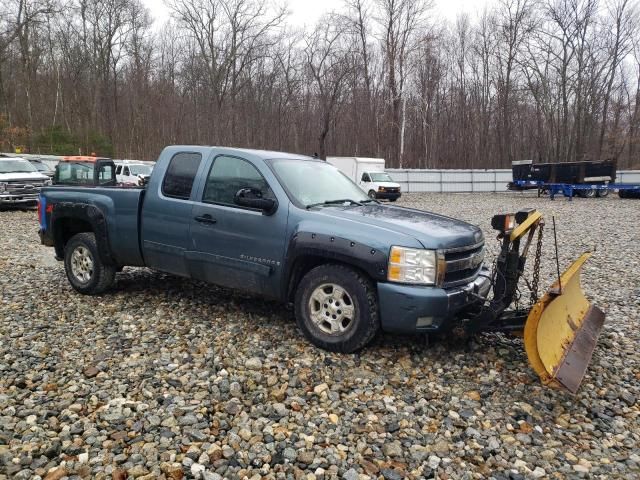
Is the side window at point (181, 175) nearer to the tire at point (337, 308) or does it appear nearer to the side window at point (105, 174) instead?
the tire at point (337, 308)

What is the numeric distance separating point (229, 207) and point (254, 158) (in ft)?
1.87

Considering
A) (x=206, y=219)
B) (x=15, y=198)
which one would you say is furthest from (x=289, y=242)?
(x=15, y=198)

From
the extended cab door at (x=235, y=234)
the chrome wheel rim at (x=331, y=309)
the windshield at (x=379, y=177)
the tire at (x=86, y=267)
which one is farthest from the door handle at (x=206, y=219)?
the windshield at (x=379, y=177)

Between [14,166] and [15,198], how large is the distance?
179 cm

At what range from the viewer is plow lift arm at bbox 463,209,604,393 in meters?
3.69

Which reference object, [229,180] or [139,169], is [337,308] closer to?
[229,180]

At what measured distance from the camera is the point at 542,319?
152 inches

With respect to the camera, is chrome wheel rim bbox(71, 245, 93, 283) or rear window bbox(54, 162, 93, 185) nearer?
chrome wheel rim bbox(71, 245, 93, 283)

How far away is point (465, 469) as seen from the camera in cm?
297

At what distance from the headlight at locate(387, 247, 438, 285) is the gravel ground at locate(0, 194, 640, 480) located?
0.81m

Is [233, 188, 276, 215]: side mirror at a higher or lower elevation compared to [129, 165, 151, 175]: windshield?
lower

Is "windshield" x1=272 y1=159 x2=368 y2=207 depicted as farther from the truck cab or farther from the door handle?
the truck cab

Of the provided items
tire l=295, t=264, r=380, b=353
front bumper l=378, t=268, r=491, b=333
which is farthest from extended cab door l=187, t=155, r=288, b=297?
front bumper l=378, t=268, r=491, b=333

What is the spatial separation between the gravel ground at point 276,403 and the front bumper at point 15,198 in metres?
13.5
